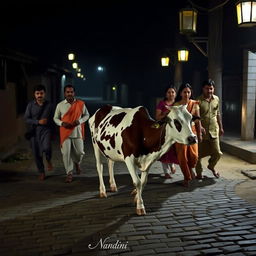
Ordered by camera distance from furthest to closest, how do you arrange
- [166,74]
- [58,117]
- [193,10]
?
[166,74]
[193,10]
[58,117]

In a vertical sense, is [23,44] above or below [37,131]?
above

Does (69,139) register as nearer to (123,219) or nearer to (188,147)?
(188,147)

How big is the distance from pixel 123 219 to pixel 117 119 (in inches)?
70.6

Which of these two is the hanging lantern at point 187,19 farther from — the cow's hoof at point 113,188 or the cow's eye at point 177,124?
the cow's eye at point 177,124

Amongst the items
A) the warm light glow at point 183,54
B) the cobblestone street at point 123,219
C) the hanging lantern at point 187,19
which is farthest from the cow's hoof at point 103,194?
the warm light glow at point 183,54

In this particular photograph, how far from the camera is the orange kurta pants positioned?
289 inches

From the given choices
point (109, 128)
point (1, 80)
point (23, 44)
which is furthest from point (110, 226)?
point (23, 44)

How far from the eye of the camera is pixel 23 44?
24.9 metres

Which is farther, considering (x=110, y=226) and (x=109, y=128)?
(x=109, y=128)

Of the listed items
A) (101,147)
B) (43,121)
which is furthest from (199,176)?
(43,121)

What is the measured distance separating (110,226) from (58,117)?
11.8ft

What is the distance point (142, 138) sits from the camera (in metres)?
5.81

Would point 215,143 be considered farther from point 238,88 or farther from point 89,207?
point 238,88

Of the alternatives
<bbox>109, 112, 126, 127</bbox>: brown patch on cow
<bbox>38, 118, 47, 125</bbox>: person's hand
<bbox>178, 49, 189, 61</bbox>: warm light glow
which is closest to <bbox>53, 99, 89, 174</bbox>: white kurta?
<bbox>38, 118, 47, 125</bbox>: person's hand
